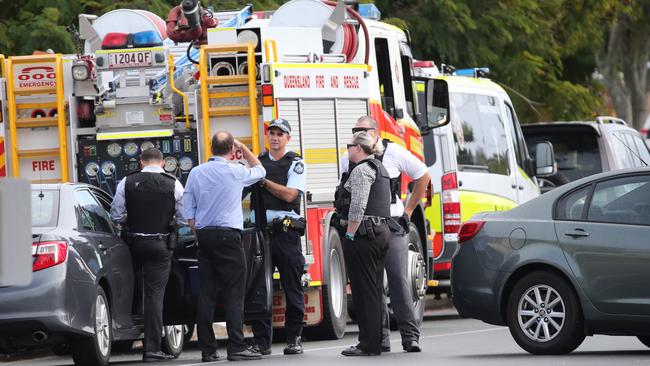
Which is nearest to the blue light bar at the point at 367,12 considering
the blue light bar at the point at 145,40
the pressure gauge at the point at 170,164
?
the blue light bar at the point at 145,40

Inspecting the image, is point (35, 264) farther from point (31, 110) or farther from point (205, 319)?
point (31, 110)

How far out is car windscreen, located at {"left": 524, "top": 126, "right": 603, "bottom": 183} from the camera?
73.4 ft

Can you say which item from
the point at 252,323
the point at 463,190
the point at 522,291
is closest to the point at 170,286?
the point at 252,323

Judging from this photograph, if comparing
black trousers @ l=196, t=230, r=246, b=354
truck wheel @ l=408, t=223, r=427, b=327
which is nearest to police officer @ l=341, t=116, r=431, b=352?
black trousers @ l=196, t=230, r=246, b=354

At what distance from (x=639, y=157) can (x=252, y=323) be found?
36.0 feet

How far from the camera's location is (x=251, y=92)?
14367mm

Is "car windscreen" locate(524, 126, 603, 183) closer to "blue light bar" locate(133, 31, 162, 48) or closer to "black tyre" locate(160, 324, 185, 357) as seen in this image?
"blue light bar" locate(133, 31, 162, 48)

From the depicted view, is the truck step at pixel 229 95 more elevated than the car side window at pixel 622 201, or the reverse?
the truck step at pixel 229 95

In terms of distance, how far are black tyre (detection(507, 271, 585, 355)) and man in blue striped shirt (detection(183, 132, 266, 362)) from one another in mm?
2152

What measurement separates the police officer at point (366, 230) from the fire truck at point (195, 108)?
1369mm

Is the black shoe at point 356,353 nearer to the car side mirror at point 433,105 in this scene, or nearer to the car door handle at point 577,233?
the car door handle at point 577,233

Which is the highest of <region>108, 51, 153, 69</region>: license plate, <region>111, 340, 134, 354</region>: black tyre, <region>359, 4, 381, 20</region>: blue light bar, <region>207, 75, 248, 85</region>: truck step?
<region>359, 4, 381, 20</region>: blue light bar

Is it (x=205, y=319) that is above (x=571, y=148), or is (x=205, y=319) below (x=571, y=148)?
below

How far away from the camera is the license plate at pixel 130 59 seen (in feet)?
49.0
